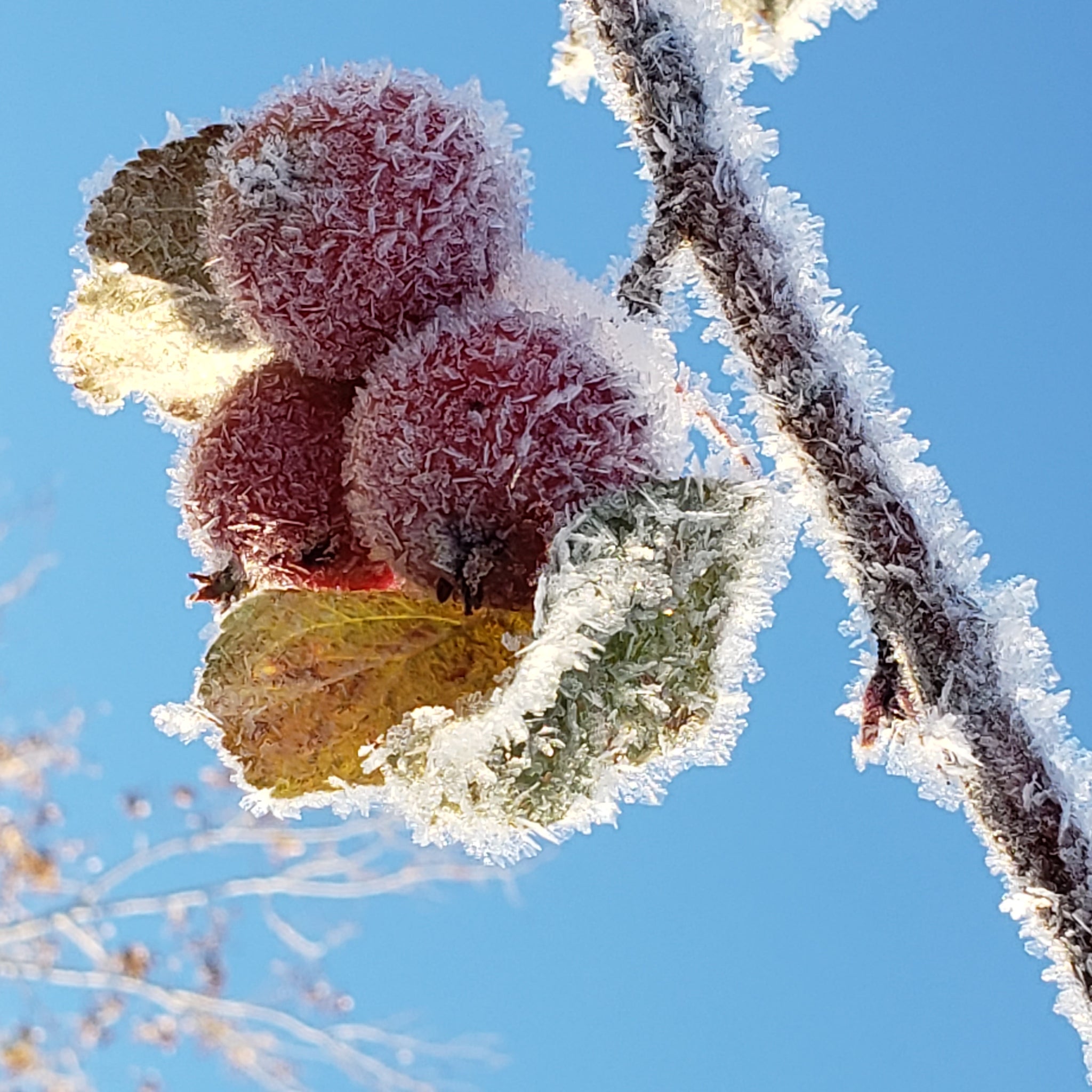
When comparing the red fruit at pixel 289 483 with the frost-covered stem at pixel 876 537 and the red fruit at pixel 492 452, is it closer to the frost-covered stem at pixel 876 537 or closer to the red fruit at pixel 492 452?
the red fruit at pixel 492 452

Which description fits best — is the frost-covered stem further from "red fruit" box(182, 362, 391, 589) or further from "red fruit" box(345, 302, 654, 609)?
"red fruit" box(182, 362, 391, 589)

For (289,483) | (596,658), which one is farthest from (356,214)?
(596,658)

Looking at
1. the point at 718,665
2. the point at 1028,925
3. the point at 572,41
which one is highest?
the point at 572,41

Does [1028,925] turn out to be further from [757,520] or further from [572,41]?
[572,41]

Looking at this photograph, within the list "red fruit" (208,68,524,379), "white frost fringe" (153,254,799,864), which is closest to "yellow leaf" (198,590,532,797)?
"white frost fringe" (153,254,799,864)

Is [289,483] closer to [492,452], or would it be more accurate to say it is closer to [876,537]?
[492,452]

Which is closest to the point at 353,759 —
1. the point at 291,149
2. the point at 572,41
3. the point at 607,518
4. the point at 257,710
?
the point at 257,710
